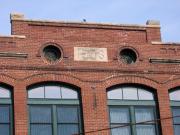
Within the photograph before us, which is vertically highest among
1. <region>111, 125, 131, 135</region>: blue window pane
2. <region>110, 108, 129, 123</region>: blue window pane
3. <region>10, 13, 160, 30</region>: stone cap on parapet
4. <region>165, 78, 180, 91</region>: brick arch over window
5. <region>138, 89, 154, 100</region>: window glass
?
<region>10, 13, 160, 30</region>: stone cap on parapet

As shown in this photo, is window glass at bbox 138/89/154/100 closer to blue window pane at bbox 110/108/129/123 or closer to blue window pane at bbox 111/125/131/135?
blue window pane at bbox 110/108/129/123

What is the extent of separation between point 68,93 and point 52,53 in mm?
1817

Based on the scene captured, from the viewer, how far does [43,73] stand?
20031mm

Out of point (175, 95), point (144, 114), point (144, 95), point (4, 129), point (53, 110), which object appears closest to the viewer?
point (4, 129)

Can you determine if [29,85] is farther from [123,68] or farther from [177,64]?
[177,64]

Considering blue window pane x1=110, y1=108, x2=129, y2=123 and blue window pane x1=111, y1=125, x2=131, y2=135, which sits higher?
blue window pane x1=110, y1=108, x2=129, y2=123

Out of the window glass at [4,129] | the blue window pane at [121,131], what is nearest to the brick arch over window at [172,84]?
the blue window pane at [121,131]

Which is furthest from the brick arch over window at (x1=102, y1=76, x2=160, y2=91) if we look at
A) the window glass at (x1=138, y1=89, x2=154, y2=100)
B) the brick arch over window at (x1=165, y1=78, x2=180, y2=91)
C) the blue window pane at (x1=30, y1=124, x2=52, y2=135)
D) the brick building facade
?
the blue window pane at (x1=30, y1=124, x2=52, y2=135)

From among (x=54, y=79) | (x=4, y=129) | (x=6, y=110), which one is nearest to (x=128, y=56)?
(x=54, y=79)

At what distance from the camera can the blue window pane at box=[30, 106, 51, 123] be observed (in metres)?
19.5

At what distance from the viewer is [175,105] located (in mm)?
21438

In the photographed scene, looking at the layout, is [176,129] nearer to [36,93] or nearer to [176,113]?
[176,113]

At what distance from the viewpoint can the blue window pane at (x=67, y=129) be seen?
64.2 feet

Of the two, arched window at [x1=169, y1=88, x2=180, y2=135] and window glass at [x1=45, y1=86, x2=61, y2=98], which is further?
arched window at [x1=169, y1=88, x2=180, y2=135]
